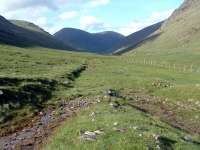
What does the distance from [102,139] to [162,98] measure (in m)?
26.3

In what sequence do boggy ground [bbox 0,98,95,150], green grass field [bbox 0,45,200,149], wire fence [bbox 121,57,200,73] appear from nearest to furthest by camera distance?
green grass field [bbox 0,45,200,149]
boggy ground [bbox 0,98,95,150]
wire fence [bbox 121,57,200,73]

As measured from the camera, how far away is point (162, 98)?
49562 millimetres

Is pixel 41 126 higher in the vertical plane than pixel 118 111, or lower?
lower

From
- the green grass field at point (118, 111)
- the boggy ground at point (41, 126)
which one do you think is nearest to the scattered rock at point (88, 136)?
the green grass field at point (118, 111)

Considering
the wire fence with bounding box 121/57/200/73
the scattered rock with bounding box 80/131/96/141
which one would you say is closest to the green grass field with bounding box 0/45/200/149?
the scattered rock with bounding box 80/131/96/141

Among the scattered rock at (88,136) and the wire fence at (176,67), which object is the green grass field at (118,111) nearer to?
the scattered rock at (88,136)

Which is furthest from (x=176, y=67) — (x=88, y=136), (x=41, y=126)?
(x=88, y=136)

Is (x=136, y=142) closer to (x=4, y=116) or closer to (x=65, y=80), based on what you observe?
(x=4, y=116)

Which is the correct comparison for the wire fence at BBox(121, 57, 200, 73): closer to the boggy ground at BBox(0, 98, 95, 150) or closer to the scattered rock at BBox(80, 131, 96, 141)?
the boggy ground at BBox(0, 98, 95, 150)

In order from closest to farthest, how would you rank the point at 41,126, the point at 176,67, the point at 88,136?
the point at 88,136 → the point at 41,126 → the point at 176,67

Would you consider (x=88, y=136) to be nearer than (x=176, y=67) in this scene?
Yes

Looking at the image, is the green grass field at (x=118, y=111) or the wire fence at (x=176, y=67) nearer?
the green grass field at (x=118, y=111)

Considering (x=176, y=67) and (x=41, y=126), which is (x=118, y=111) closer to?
(x=41, y=126)

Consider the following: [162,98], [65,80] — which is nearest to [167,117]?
[162,98]
